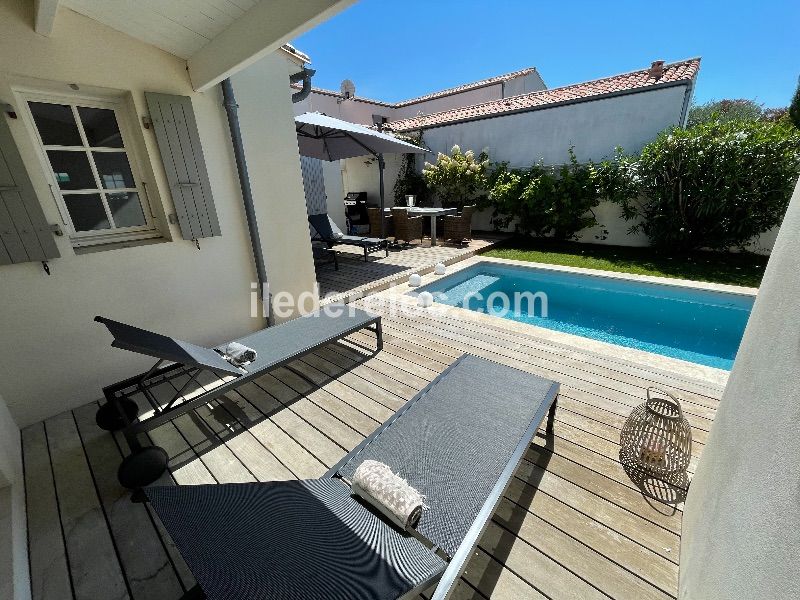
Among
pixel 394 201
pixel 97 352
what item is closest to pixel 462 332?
pixel 97 352

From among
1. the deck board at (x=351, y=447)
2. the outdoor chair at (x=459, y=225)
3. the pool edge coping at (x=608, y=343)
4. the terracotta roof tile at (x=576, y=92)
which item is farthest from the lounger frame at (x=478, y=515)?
the terracotta roof tile at (x=576, y=92)

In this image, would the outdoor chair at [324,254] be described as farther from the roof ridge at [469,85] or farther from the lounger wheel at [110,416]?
the roof ridge at [469,85]

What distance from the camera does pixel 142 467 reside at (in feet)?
6.50

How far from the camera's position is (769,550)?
0.88m

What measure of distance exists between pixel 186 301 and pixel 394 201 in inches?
375

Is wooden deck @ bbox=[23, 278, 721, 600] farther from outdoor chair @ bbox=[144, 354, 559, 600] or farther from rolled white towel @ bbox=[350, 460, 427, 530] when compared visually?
rolled white towel @ bbox=[350, 460, 427, 530]

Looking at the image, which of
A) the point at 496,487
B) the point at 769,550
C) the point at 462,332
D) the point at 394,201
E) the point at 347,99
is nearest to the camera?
the point at 769,550

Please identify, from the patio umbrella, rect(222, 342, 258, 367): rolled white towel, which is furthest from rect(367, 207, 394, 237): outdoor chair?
rect(222, 342, 258, 367): rolled white towel

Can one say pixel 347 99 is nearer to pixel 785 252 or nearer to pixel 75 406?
pixel 75 406

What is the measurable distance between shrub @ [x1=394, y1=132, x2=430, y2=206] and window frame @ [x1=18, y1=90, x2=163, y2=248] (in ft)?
30.6

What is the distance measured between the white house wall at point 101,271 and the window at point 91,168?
0.18 meters

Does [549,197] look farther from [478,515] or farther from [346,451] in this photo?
[478,515]

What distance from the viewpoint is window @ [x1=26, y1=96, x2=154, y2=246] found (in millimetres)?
2674

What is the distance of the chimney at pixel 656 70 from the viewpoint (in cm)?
843
